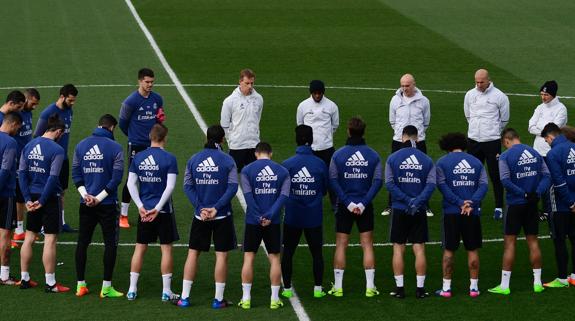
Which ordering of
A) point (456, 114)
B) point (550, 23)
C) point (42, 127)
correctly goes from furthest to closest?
1. point (550, 23)
2. point (456, 114)
3. point (42, 127)

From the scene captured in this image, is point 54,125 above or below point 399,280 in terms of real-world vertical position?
above

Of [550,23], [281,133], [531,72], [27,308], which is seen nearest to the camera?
[27,308]

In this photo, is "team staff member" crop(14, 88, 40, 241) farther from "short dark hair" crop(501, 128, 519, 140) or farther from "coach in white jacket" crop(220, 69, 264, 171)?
"short dark hair" crop(501, 128, 519, 140)

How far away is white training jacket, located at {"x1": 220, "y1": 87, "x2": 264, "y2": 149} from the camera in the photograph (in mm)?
20844

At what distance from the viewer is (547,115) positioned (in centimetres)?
2075

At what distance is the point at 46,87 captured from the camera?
31797mm

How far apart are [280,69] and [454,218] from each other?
18.0m

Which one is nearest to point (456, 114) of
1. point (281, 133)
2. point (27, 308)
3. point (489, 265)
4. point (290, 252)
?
point (281, 133)

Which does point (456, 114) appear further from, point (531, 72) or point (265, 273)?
point (265, 273)

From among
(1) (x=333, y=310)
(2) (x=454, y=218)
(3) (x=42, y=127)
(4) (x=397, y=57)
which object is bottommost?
(1) (x=333, y=310)

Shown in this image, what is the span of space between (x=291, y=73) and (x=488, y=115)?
1315cm

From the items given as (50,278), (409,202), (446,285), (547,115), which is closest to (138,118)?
(50,278)

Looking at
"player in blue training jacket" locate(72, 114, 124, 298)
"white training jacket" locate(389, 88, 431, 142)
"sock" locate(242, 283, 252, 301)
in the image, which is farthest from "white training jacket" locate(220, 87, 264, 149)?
"sock" locate(242, 283, 252, 301)

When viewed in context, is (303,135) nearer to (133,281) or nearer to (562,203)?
(133,281)
